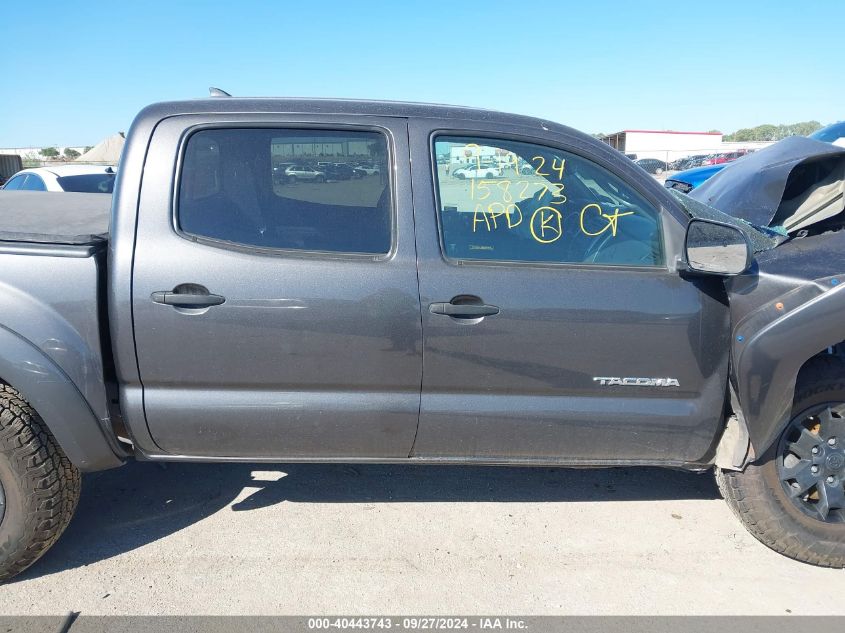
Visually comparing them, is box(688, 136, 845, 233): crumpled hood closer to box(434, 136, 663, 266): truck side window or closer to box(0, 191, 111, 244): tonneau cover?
box(434, 136, 663, 266): truck side window

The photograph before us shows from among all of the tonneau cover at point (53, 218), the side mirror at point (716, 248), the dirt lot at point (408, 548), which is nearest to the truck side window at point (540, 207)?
the side mirror at point (716, 248)

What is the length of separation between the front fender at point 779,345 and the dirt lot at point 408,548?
2.21 ft

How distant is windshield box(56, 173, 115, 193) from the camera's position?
800 centimetres

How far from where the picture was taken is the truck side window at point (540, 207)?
8.14 feet

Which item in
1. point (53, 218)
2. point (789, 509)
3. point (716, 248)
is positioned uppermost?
point (716, 248)

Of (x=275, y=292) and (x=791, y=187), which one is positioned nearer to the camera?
(x=275, y=292)

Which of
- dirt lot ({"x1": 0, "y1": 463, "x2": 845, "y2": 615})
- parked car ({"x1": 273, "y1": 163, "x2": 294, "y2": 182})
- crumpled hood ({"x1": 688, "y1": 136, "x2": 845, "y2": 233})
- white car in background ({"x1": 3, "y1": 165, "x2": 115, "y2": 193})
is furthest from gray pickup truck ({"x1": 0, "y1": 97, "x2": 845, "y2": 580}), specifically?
white car in background ({"x1": 3, "y1": 165, "x2": 115, "y2": 193})

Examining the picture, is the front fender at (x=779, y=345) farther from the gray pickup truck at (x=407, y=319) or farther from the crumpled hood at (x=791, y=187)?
the crumpled hood at (x=791, y=187)

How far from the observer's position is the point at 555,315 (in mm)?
2396

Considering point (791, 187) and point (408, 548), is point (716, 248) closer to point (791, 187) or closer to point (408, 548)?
point (791, 187)

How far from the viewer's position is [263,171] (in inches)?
98.5

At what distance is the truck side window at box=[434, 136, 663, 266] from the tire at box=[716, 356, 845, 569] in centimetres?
93

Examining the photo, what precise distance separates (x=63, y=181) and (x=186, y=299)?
7100 mm

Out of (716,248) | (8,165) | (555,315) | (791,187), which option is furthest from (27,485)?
(8,165)
